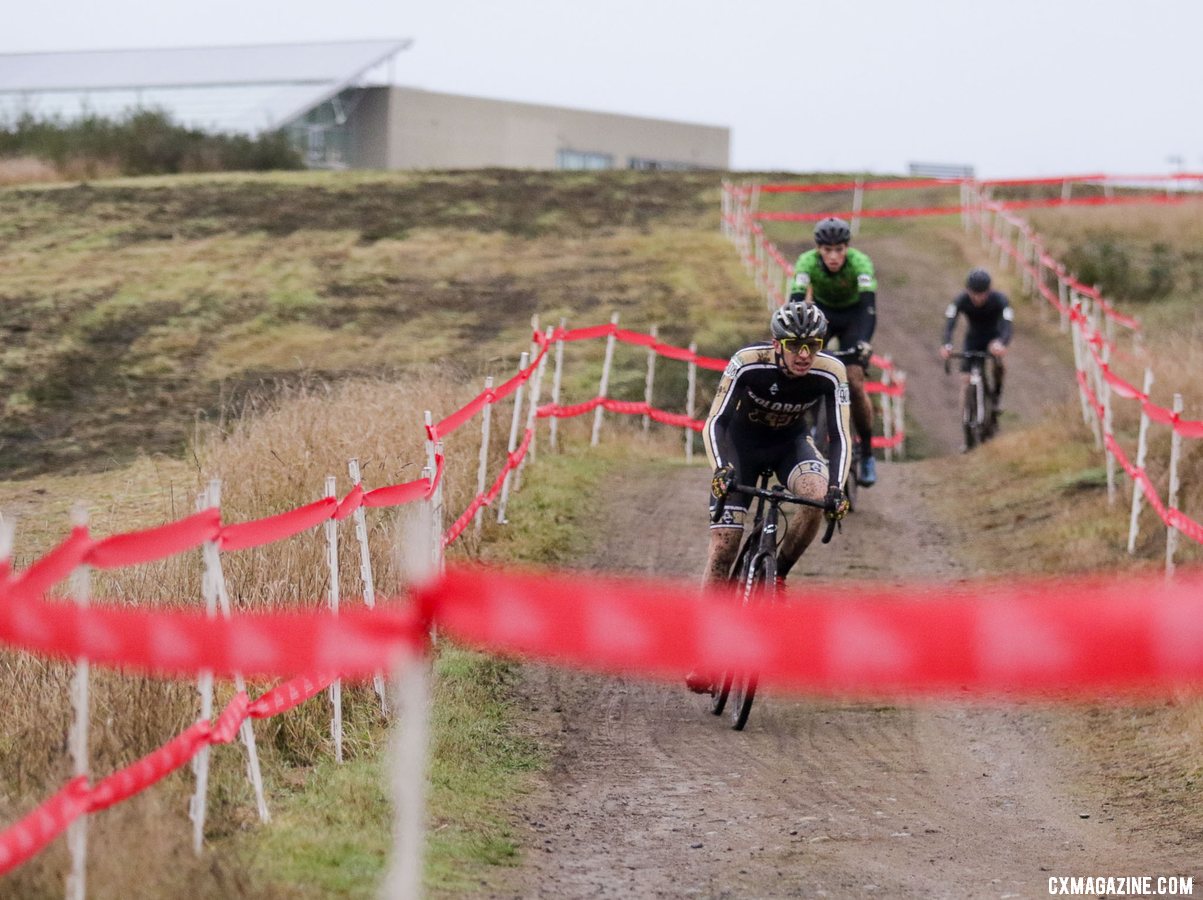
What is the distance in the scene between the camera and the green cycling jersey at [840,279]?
516 inches

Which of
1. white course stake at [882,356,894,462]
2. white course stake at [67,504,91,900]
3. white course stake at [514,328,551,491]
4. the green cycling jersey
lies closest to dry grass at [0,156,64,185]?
white course stake at [882,356,894,462]

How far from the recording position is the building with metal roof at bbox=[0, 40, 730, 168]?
51.4 meters

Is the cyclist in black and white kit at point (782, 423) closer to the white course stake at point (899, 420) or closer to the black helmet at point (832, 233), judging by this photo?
the black helmet at point (832, 233)

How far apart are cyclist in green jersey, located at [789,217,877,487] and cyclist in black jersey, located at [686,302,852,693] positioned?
13.1 feet

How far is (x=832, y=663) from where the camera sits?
3705 mm

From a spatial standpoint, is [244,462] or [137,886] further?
[244,462]

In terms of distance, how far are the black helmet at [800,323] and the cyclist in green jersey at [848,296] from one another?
4.21 metres

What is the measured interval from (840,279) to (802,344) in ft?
16.1

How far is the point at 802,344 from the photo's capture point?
847 centimetres

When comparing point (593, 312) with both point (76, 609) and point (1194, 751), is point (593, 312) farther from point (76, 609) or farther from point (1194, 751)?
point (76, 609)

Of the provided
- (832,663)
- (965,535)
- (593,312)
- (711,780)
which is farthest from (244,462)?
(593,312)

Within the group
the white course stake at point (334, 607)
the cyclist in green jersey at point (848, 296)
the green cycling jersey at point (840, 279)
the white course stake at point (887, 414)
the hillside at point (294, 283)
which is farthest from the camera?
the white course stake at point (887, 414)

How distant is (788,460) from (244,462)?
4333mm

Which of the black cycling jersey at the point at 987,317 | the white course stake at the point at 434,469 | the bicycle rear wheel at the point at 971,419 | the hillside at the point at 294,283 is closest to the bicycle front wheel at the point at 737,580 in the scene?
the white course stake at the point at 434,469
